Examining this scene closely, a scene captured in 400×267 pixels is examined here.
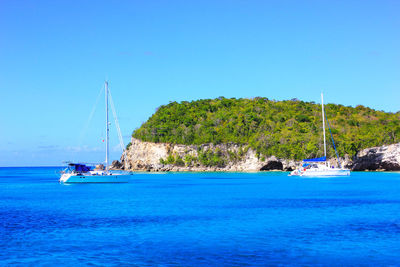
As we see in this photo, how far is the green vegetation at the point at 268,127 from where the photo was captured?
295ft

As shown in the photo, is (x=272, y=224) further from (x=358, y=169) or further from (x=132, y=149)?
(x=132, y=149)

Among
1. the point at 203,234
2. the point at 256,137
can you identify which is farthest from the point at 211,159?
the point at 203,234

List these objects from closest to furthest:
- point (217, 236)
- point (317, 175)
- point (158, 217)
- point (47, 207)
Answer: point (217, 236)
point (158, 217)
point (47, 207)
point (317, 175)

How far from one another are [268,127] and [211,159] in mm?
15781

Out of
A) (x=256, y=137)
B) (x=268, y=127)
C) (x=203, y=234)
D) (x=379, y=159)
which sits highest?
(x=268, y=127)

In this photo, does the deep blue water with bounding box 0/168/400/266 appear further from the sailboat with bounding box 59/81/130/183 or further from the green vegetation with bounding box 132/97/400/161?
the green vegetation with bounding box 132/97/400/161

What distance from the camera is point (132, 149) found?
11156 cm

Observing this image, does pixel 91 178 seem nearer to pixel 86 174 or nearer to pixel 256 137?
pixel 86 174

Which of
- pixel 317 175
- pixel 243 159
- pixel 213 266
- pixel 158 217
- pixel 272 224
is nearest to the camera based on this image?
pixel 213 266

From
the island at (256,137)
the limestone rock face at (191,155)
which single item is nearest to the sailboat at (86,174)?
the island at (256,137)

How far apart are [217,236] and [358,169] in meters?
82.7

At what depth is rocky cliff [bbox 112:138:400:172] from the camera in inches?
3514

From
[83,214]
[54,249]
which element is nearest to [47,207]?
[83,214]

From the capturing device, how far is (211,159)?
335 feet
